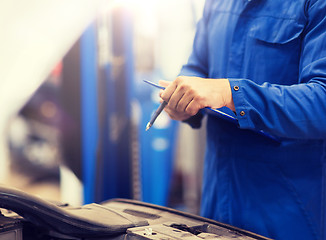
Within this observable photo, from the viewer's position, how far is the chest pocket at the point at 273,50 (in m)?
1.08

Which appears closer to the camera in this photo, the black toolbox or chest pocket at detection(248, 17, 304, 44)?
the black toolbox

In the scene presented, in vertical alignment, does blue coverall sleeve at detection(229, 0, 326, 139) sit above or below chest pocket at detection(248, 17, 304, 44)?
below

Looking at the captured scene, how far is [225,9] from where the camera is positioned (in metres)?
1.23

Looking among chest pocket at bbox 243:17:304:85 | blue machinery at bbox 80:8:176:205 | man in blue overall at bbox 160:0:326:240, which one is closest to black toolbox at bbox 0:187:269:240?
man in blue overall at bbox 160:0:326:240

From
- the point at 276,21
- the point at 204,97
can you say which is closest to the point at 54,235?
the point at 204,97

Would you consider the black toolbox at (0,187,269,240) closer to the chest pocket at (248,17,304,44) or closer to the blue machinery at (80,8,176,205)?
the chest pocket at (248,17,304,44)

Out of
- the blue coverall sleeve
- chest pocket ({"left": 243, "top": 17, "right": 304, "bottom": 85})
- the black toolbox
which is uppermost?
chest pocket ({"left": 243, "top": 17, "right": 304, "bottom": 85})

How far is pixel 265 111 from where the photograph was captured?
0.95 meters

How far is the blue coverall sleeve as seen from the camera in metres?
0.94

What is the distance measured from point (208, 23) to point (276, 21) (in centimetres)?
28

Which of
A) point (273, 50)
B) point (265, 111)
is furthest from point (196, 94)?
point (273, 50)

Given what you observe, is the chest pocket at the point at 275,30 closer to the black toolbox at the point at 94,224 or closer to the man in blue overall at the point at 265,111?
the man in blue overall at the point at 265,111

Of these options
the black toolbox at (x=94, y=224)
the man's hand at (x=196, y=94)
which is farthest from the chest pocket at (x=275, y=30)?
the black toolbox at (x=94, y=224)

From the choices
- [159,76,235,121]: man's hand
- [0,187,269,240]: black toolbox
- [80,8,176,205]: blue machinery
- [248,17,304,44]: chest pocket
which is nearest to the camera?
[0,187,269,240]: black toolbox
